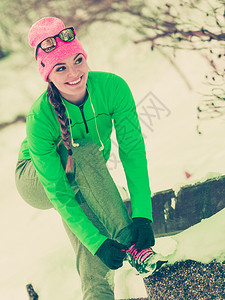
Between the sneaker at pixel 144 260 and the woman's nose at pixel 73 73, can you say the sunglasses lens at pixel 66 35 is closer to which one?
the woman's nose at pixel 73 73

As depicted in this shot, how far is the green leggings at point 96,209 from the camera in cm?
167

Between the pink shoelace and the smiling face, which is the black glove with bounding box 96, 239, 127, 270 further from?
the smiling face

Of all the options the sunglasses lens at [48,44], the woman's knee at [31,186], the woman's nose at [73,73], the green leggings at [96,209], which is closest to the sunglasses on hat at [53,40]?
the sunglasses lens at [48,44]

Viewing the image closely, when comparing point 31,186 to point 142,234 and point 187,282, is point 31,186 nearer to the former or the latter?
point 142,234

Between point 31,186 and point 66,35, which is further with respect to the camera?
point 31,186

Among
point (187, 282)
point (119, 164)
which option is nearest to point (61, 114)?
point (187, 282)

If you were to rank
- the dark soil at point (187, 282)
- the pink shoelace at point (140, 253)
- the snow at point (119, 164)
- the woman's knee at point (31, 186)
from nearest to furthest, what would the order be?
1. the pink shoelace at point (140, 253)
2. the dark soil at point (187, 282)
3. the woman's knee at point (31, 186)
4. the snow at point (119, 164)

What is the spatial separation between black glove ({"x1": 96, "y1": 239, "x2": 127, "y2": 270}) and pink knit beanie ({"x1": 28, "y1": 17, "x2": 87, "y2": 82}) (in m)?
0.82

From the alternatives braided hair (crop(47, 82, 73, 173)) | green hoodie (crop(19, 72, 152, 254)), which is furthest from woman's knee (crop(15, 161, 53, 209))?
braided hair (crop(47, 82, 73, 173))

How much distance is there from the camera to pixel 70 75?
1639 millimetres

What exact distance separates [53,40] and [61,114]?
0.33 meters

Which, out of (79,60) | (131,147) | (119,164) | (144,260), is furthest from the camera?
(119,164)

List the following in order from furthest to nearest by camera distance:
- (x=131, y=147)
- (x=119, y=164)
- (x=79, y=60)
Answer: (x=119, y=164) < (x=131, y=147) < (x=79, y=60)

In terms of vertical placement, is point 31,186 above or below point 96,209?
above
